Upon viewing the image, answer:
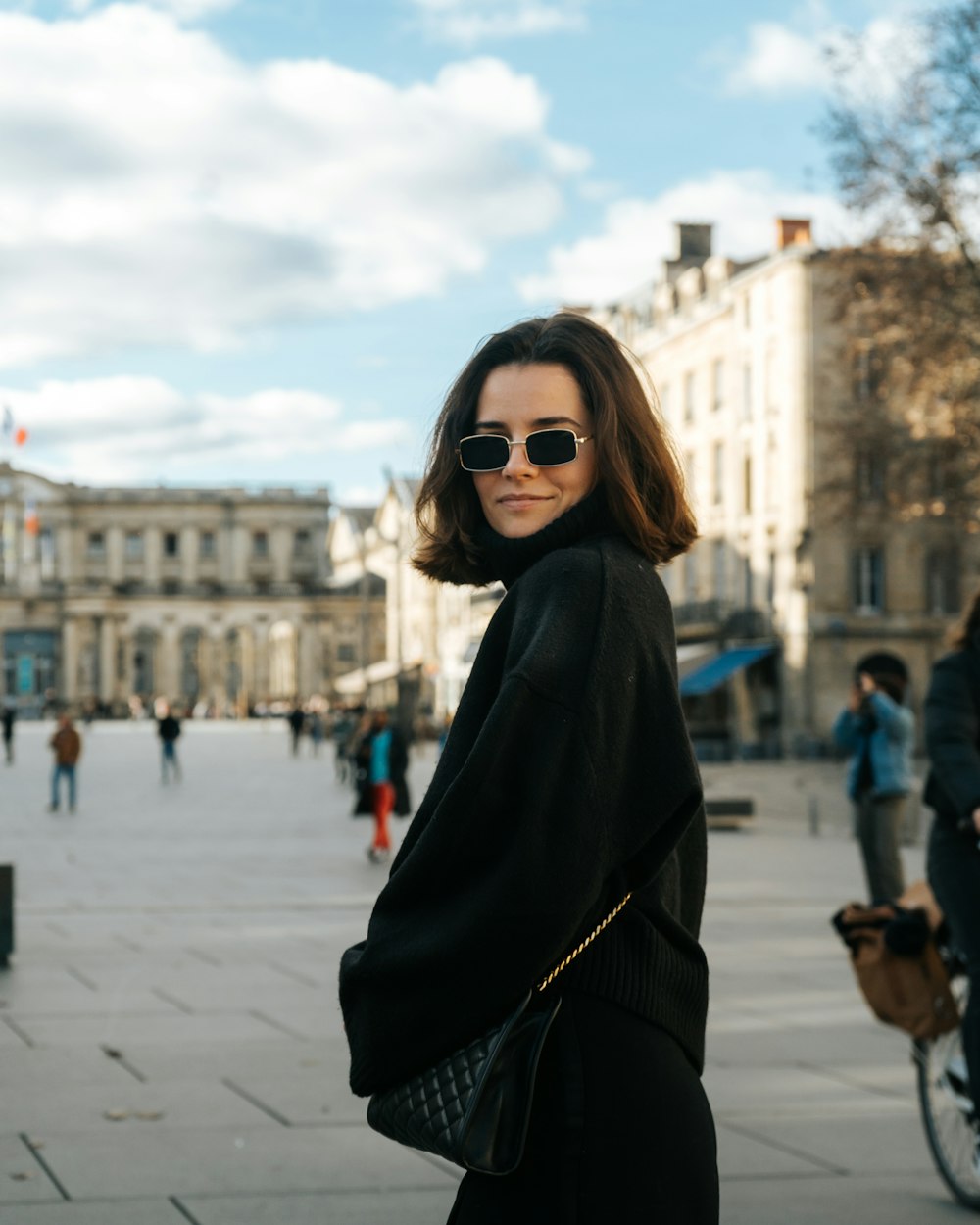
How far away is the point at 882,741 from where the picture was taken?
12391mm

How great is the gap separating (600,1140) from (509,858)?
377 millimetres

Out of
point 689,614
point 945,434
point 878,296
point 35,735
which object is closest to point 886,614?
point 689,614

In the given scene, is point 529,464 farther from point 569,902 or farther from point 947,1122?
point 947,1122

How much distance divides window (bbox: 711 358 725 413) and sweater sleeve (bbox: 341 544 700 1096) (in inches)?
2165

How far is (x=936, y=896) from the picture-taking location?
5.17 metres

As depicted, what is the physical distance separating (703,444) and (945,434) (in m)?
22.1

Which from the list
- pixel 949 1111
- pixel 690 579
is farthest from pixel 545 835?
pixel 690 579

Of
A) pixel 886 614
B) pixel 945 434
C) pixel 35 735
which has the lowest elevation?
pixel 35 735

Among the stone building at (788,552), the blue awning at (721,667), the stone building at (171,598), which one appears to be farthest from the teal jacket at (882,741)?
the stone building at (171,598)

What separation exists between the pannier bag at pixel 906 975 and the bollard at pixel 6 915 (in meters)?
6.27

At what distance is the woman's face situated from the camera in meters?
2.69

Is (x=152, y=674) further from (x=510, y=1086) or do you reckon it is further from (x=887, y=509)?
(x=510, y=1086)

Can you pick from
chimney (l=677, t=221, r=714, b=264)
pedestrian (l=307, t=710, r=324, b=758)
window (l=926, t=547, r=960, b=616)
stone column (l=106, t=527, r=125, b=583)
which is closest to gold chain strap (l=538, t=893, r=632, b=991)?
window (l=926, t=547, r=960, b=616)

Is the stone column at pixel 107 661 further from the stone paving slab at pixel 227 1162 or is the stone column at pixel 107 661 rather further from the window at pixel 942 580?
the stone paving slab at pixel 227 1162
